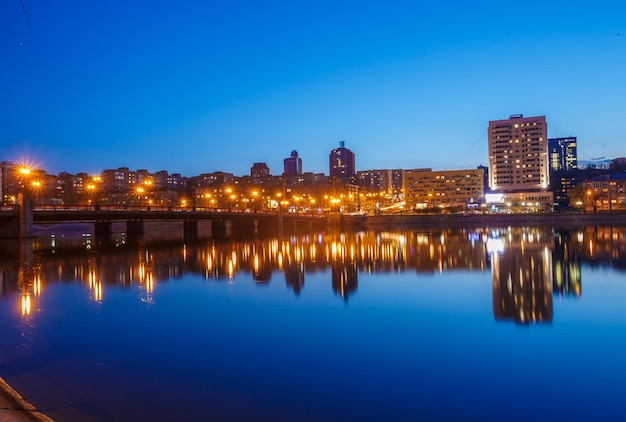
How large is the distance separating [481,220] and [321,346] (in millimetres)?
98842

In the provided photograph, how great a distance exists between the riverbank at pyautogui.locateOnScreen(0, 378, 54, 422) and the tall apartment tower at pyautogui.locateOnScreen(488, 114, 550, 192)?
619ft

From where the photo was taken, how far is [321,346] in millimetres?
13633

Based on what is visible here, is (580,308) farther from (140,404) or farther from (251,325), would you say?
(140,404)

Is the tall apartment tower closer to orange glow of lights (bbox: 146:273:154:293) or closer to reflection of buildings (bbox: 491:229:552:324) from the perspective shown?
reflection of buildings (bbox: 491:229:552:324)

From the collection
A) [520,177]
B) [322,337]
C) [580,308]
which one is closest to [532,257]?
[580,308]

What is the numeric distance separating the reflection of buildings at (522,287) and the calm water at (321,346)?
0.43 feet

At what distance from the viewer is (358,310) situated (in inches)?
729

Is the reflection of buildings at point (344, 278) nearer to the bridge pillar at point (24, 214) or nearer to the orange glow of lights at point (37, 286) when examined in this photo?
the orange glow of lights at point (37, 286)

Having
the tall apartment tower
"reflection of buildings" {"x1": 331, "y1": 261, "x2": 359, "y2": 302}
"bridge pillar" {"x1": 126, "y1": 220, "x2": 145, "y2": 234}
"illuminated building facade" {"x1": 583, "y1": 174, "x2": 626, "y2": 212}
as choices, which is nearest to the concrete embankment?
"bridge pillar" {"x1": 126, "y1": 220, "x2": 145, "y2": 234}

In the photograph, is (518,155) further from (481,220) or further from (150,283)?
(150,283)

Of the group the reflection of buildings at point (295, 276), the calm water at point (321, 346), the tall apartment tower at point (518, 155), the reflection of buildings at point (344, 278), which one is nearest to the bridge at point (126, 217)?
the calm water at point (321, 346)

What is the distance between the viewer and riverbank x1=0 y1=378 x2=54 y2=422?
26.2 feet

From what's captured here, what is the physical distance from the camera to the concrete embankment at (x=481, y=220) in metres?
99.2

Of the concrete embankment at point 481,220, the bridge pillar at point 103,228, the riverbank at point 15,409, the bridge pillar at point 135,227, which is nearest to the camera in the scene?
the riverbank at point 15,409
